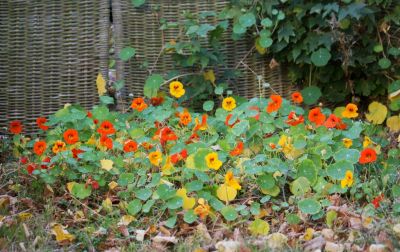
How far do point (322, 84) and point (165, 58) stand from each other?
102 cm

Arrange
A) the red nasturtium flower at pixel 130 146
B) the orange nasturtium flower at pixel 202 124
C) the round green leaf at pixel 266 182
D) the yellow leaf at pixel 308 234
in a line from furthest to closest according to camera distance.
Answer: the orange nasturtium flower at pixel 202 124 → the red nasturtium flower at pixel 130 146 → the round green leaf at pixel 266 182 → the yellow leaf at pixel 308 234

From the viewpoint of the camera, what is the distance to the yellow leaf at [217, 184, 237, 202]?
3.38m

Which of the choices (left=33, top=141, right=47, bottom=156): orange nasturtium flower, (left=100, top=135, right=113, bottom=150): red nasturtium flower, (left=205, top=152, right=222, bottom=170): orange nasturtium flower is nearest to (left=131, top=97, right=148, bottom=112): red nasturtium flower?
(left=100, top=135, right=113, bottom=150): red nasturtium flower

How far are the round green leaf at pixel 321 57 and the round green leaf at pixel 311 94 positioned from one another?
0.21 m

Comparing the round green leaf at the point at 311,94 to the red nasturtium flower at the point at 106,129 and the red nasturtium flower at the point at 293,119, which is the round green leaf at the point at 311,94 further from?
the red nasturtium flower at the point at 106,129

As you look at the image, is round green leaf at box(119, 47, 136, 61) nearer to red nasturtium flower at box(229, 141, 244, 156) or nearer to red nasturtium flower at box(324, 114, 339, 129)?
red nasturtium flower at box(229, 141, 244, 156)

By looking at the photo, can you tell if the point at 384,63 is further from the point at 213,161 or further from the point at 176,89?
the point at 213,161

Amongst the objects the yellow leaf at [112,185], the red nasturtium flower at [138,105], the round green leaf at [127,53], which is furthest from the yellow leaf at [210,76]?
the yellow leaf at [112,185]

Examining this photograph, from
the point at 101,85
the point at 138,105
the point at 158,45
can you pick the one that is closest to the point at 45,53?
the point at 101,85

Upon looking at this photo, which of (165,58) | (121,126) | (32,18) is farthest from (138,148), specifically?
(32,18)

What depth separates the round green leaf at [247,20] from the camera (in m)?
4.56

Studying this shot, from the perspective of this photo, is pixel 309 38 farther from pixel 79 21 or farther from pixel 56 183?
pixel 56 183

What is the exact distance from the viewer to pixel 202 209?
3.32 m

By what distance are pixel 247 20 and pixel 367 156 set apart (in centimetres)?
142
